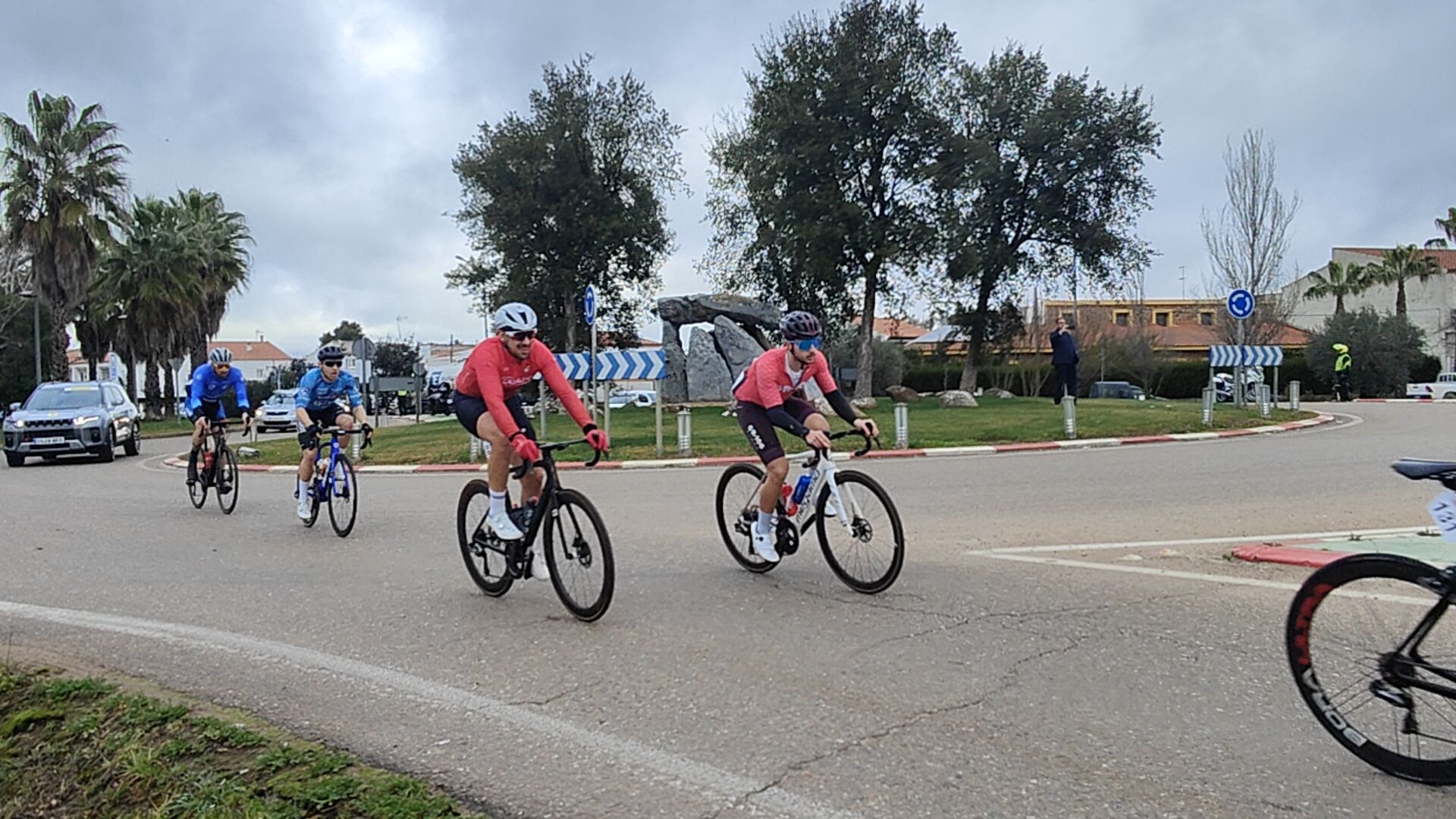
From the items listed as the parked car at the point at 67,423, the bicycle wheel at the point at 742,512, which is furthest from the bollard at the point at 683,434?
the parked car at the point at 67,423

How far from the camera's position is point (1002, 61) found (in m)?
33.5

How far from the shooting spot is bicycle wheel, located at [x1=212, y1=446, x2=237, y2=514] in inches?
465

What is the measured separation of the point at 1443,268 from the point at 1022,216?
4544 centimetres

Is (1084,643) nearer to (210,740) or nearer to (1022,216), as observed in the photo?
(210,740)

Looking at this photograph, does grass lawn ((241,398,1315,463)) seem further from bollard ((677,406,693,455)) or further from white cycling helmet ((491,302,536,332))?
white cycling helmet ((491,302,536,332))

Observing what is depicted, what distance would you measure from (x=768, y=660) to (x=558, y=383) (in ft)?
7.30

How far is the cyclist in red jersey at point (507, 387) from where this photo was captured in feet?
20.8

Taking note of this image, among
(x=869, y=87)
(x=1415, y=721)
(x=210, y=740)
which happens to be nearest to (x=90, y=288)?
(x=869, y=87)

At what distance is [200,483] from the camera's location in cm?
1214

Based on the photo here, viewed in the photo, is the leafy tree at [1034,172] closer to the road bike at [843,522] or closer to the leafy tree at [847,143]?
the leafy tree at [847,143]

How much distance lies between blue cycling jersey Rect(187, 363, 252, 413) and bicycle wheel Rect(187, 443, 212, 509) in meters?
0.60

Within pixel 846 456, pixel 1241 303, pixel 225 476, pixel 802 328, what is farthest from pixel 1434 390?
pixel 225 476

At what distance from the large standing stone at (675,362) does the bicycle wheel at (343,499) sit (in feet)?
101

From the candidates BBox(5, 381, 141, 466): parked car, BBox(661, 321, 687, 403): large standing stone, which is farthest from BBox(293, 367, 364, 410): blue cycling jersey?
BBox(661, 321, 687, 403): large standing stone
